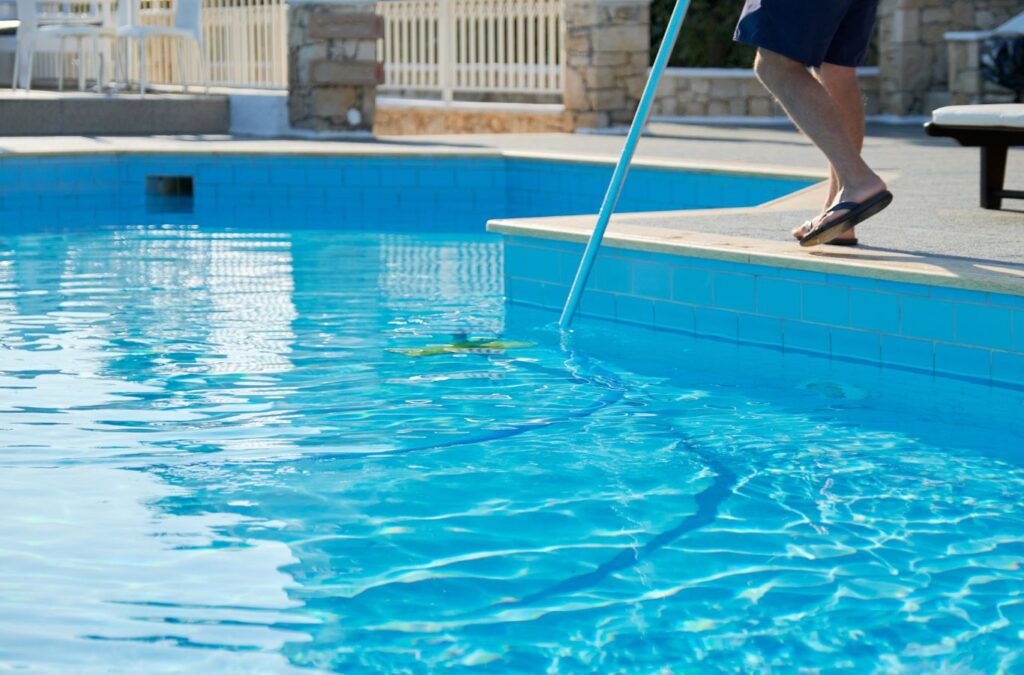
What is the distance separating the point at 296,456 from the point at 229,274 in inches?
127

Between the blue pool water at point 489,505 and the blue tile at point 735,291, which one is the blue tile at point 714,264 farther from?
the blue pool water at point 489,505

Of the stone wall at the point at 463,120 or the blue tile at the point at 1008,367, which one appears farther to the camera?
the stone wall at the point at 463,120

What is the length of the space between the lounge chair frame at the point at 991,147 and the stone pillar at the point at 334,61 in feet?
20.2

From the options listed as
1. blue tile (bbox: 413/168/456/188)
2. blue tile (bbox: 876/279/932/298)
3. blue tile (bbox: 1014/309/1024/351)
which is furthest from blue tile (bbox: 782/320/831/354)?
blue tile (bbox: 413/168/456/188)

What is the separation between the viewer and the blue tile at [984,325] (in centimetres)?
399

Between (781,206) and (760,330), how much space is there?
5.05 ft

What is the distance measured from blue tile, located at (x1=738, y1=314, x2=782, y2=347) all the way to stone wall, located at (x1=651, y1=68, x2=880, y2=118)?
29.3ft

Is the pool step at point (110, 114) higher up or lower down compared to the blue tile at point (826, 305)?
higher up

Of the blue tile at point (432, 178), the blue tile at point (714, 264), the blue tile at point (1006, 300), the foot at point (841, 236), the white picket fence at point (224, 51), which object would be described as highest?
the white picket fence at point (224, 51)

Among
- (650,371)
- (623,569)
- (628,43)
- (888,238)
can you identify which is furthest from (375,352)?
(628,43)

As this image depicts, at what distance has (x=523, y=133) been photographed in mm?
12203

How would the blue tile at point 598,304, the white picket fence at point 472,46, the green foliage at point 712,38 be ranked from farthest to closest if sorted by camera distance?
1. the green foliage at point 712,38
2. the white picket fence at point 472,46
3. the blue tile at point 598,304

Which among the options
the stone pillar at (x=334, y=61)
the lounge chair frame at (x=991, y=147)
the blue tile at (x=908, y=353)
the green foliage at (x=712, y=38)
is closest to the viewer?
the blue tile at (x=908, y=353)

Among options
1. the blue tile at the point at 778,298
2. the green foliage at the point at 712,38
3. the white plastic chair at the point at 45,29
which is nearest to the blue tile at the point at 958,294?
the blue tile at the point at 778,298
